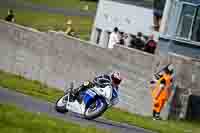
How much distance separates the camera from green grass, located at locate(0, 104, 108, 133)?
42.0 feet

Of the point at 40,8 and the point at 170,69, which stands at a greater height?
the point at 170,69

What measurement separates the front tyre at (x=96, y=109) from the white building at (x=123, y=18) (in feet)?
64.6

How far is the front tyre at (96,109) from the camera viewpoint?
59.2ft

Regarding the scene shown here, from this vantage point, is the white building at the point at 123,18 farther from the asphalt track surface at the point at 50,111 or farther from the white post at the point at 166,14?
the asphalt track surface at the point at 50,111

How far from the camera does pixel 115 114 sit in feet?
72.6

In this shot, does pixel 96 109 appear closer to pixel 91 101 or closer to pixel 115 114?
pixel 91 101

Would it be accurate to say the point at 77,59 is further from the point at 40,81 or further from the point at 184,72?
the point at 184,72

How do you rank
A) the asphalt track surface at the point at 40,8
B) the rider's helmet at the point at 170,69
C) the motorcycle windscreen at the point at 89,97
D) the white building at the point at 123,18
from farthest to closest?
the asphalt track surface at the point at 40,8
the white building at the point at 123,18
the rider's helmet at the point at 170,69
the motorcycle windscreen at the point at 89,97

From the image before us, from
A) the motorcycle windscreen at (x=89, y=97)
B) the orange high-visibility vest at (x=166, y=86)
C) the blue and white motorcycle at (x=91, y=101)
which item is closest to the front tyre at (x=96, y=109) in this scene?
the blue and white motorcycle at (x=91, y=101)

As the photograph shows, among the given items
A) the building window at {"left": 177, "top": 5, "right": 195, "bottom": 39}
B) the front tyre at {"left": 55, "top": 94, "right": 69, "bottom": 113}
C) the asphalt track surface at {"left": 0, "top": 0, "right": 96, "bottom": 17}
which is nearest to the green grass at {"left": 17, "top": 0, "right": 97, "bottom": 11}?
the asphalt track surface at {"left": 0, "top": 0, "right": 96, "bottom": 17}

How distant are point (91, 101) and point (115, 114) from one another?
400 cm

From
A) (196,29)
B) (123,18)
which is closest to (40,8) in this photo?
(123,18)

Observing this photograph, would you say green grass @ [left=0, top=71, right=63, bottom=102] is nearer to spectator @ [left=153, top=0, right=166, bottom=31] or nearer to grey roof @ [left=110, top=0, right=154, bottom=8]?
spectator @ [left=153, top=0, right=166, bottom=31]

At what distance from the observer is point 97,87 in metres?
18.1
